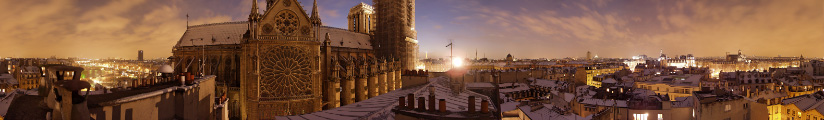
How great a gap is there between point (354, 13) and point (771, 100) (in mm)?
52670

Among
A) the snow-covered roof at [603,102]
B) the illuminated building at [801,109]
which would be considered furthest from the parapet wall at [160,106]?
the illuminated building at [801,109]

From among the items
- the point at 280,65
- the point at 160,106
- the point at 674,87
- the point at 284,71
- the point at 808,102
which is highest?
the point at 280,65

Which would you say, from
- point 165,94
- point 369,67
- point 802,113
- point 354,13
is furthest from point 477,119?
point 802,113

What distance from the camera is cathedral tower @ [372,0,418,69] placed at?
4831cm

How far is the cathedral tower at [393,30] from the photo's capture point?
48.3 meters

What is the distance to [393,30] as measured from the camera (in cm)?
4881

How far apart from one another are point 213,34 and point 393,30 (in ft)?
61.3

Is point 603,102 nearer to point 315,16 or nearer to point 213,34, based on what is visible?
point 315,16

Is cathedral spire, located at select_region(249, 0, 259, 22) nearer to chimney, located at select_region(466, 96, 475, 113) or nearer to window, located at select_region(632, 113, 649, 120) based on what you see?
chimney, located at select_region(466, 96, 475, 113)

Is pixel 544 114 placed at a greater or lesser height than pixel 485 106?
lesser

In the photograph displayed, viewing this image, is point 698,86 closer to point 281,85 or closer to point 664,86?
point 664,86

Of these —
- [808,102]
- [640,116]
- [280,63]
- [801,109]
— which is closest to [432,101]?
[280,63]

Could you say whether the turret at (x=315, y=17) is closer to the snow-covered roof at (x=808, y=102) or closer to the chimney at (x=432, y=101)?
the chimney at (x=432, y=101)

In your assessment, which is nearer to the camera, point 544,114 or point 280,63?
point 280,63
